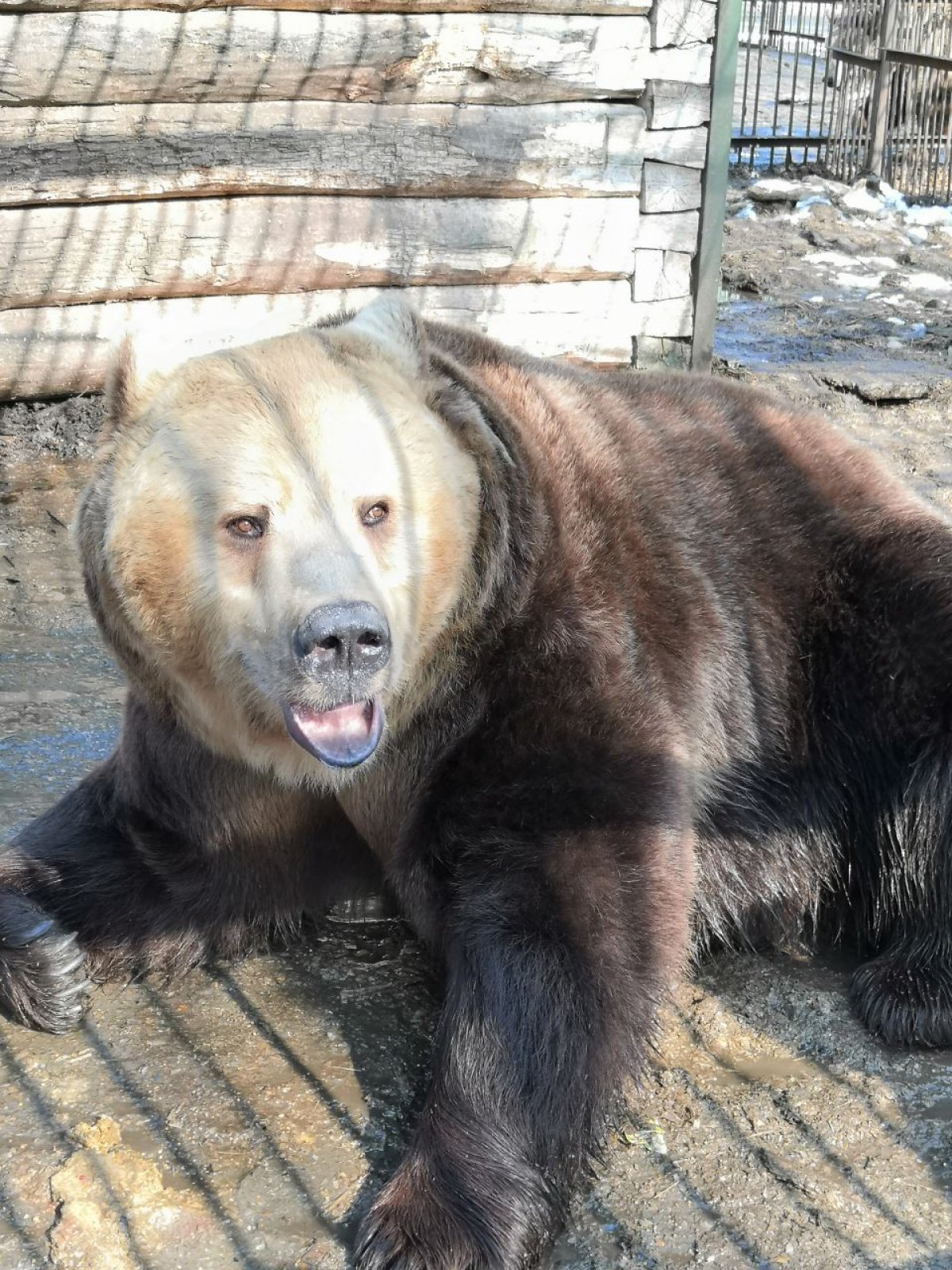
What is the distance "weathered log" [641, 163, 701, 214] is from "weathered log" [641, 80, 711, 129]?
211 millimetres

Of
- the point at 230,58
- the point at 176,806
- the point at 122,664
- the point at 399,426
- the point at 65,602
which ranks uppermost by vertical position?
the point at 230,58

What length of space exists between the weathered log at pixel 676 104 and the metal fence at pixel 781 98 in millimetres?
5962

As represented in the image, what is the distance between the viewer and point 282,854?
12.2 feet

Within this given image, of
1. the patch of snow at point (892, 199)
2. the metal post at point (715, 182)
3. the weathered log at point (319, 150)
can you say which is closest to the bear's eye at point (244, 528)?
the weathered log at point (319, 150)

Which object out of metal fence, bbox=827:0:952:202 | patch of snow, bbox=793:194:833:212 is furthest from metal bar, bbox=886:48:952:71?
patch of snow, bbox=793:194:833:212

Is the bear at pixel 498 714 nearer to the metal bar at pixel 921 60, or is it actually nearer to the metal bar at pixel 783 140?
the metal bar at pixel 921 60

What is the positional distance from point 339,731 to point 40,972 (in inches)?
41.7

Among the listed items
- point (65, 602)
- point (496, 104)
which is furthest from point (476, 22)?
point (65, 602)

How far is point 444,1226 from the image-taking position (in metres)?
2.88

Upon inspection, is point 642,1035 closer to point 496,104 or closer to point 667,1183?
point 667,1183

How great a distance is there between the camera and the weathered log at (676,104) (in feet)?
24.1

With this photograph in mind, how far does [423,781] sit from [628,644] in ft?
1.91

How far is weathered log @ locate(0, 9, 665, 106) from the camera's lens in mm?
6398

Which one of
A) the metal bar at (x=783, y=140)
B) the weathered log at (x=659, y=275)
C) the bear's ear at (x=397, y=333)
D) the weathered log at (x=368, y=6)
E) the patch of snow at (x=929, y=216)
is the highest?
the weathered log at (x=368, y=6)
